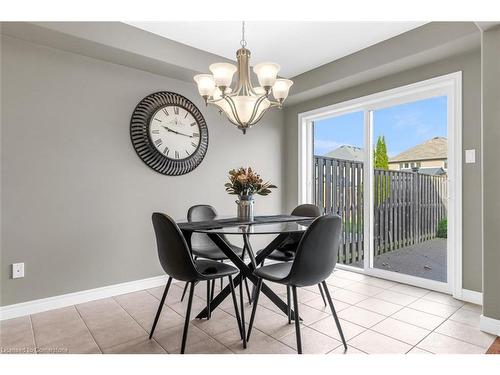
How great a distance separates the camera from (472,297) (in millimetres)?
2645

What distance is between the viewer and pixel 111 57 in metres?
2.82

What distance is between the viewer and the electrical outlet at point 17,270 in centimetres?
243

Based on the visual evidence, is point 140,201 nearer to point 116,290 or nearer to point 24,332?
point 116,290

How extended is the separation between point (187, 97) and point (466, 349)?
10.8 ft

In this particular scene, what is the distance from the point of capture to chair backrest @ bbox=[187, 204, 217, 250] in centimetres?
286

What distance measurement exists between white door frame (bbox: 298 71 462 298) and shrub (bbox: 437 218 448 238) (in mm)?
101

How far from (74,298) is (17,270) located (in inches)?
20.2

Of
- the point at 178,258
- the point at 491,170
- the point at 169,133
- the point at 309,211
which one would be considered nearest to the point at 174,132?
the point at 169,133

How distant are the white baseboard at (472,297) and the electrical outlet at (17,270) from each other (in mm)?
3774

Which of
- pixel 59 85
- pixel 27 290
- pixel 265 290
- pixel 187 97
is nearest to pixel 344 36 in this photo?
pixel 187 97

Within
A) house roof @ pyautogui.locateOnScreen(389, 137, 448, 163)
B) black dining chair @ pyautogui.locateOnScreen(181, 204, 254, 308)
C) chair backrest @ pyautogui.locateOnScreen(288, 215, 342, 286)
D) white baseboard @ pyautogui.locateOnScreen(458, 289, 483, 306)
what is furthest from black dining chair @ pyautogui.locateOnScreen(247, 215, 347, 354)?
house roof @ pyautogui.locateOnScreen(389, 137, 448, 163)

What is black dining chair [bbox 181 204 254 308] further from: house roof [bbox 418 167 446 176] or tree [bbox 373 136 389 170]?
house roof [bbox 418 167 446 176]

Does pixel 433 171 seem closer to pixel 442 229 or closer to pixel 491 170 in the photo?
pixel 442 229
